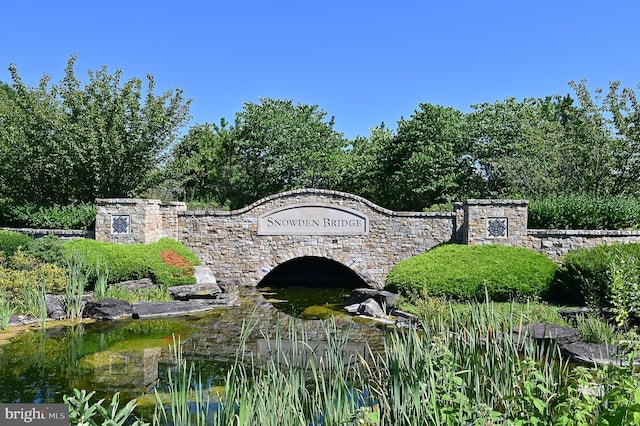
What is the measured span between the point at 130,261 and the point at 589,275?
33.5 ft

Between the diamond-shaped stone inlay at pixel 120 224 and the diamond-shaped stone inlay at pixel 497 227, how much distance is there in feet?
31.5

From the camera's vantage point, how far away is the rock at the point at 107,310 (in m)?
10.2

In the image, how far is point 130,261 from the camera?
40.7 ft

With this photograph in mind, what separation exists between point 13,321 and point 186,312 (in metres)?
3.24

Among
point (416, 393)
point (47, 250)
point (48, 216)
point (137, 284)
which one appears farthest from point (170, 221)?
point (416, 393)

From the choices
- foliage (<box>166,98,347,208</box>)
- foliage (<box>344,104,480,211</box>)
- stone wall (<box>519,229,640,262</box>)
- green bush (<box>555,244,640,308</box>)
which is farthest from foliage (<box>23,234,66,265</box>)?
foliage (<box>344,104,480,211</box>)

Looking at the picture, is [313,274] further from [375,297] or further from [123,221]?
[123,221]

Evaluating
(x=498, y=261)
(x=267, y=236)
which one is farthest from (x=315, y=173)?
(x=498, y=261)

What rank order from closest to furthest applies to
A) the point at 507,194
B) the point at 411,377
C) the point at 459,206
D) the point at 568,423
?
Answer: the point at 568,423 → the point at 411,377 → the point at 459,206 → the point at 507,194

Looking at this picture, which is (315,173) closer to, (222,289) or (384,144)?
(384,144)

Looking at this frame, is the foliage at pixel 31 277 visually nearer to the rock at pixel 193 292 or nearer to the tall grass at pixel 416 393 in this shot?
the rock at pixel 193 292

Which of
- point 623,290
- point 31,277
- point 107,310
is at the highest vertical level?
point 623,290

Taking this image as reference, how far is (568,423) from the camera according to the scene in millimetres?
2992
